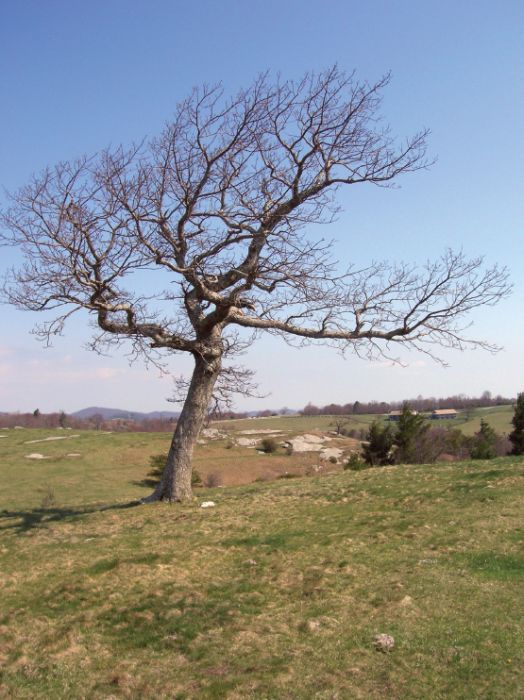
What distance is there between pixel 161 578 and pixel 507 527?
17.3 ft

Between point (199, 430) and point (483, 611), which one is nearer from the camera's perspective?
point (483, 611)

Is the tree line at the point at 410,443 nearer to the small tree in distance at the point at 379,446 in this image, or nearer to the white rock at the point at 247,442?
the small tree in distance at the point at 379,446

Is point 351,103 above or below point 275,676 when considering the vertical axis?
above

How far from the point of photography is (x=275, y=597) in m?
6.86

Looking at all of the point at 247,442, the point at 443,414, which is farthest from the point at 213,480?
the point at 443,414

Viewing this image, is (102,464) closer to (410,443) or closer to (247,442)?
(247,442)

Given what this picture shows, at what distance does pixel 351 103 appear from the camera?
1255cm

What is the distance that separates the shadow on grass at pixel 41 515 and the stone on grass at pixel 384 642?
8252 millimetres

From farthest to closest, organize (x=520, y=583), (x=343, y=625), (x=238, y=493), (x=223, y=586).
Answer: (x=238, y=493) < (x=223, y=586) < (x=520, y=583) < (x=343, y=625)

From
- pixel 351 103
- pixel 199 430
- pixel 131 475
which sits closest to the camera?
pixel 351 103

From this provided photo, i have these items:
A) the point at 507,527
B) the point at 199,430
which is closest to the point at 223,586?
the point at 507,527

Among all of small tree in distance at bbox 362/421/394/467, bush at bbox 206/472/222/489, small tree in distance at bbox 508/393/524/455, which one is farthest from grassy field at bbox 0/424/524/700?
small tree in distance at bbox 508/393/524/455

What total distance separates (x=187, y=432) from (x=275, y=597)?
22.1ft

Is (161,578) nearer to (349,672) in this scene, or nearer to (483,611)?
(349,672)
